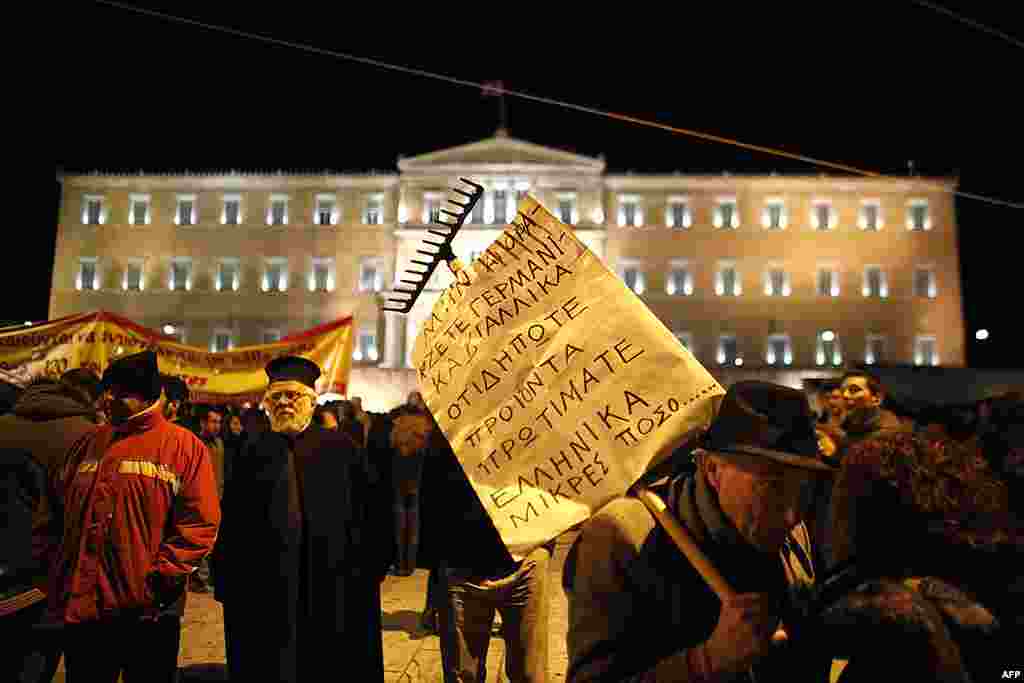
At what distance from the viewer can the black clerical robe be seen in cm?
329

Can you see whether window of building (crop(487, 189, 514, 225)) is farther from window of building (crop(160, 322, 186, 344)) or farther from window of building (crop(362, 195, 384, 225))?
window of building (crop(160, 322, 186, 344))

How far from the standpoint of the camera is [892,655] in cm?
139

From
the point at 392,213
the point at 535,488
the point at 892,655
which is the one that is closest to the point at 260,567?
the point at 535,488

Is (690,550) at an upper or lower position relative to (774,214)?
lower

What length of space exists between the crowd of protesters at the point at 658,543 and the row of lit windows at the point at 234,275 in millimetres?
39779

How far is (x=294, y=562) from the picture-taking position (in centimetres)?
333

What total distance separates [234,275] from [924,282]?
132 ft

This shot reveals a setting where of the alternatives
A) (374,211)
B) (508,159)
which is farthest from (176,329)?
(508,159)

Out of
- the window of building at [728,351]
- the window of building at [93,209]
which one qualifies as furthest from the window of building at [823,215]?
the window of building at [93,209]

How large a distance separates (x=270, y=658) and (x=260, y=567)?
390 millimetres

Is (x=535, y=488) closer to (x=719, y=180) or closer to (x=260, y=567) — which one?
(x=260, y=567)

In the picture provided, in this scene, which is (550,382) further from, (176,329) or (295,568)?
(176,329)

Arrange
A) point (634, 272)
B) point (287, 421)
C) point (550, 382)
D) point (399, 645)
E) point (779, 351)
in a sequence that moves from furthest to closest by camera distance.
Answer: point (634, 272) < point (779, 351) < point (399, 645) < point (287, 421) < point (550, 382)

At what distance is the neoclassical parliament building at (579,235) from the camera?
1678 inches
